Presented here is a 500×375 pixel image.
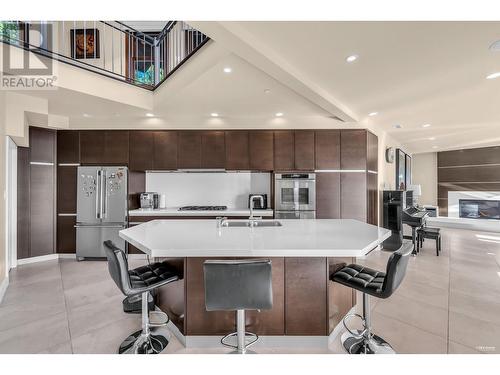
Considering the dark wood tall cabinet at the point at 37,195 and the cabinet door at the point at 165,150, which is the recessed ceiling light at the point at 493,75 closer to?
the cabinet door at the point at 165,150

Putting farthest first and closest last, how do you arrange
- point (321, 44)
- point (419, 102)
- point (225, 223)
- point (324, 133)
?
point (324, 133)
point (419, 102)
point (225, 223)
point (321, 44)

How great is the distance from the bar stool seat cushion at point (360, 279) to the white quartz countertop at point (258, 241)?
0.27 m

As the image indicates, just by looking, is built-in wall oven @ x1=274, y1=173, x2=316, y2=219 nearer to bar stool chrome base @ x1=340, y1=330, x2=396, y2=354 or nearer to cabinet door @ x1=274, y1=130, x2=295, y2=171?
cabinet door @ x1=274, y1=130, x2=295, y2=171

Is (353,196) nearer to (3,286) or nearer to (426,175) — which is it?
(3,286)

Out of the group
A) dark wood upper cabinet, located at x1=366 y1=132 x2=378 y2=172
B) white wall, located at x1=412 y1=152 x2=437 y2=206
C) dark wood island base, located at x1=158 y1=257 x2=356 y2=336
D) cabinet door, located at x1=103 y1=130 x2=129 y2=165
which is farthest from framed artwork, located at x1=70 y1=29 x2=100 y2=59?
white wall, located at x1=412 y1=152 x2=437 y2=206

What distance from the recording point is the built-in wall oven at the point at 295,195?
4.58m

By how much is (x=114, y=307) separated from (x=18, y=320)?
87 centimetres

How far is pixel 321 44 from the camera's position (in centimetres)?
229

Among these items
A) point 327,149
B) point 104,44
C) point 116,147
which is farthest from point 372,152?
point 104,44

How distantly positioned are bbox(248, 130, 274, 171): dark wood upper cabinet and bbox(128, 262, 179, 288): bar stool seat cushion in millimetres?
2858
